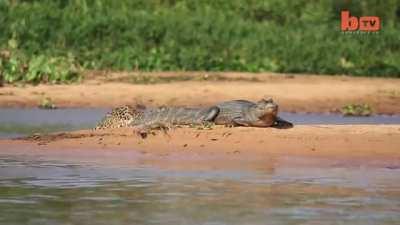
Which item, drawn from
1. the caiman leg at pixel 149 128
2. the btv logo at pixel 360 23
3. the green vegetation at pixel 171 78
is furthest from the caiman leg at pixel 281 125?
the btv logo at pixel 360 23

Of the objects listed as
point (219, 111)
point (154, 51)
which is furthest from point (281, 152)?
point (154, 51)

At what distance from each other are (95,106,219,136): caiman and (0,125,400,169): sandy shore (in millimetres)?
213

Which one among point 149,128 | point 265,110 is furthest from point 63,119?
point 265,110

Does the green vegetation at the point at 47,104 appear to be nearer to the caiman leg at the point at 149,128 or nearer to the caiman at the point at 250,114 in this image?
the caiman leg at the point at 149,128

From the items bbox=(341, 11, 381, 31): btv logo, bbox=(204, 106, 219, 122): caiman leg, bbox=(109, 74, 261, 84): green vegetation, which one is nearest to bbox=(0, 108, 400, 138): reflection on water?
bbox=(109, 74, 261, 84): green vegetation

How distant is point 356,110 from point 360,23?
8518 millimetres

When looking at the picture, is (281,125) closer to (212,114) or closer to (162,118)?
(212,114)

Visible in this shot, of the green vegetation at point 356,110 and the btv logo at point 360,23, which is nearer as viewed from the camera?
the green vegetation at point 356,110

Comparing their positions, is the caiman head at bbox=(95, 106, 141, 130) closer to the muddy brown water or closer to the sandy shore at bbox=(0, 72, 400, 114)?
the muddy brown water

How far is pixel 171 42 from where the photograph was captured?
22625 mm

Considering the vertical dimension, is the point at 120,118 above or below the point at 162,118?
below

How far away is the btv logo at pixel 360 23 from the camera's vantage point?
82.7 ft

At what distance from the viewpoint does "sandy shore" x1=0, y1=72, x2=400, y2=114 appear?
60.2 ft

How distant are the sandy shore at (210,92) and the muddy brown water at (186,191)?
600 centimetres
